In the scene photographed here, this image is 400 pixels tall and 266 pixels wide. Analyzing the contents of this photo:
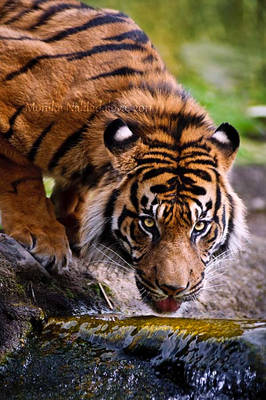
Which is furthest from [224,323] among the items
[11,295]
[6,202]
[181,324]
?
[6,202]

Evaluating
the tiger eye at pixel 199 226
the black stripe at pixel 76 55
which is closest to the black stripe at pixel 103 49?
the black stripe at pixel 76 55

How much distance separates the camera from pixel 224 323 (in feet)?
9.21

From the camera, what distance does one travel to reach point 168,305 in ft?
10.3

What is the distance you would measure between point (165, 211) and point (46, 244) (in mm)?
741

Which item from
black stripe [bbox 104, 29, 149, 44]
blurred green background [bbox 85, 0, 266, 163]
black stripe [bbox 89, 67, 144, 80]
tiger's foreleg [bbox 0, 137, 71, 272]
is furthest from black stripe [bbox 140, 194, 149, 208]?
blurred green background [bbox 85, 0, 266, 163]

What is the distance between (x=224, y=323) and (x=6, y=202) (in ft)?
4.69

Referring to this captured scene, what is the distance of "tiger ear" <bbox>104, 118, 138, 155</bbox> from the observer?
3207 millimetres

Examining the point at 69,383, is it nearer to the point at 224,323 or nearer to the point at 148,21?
the point at 224,323

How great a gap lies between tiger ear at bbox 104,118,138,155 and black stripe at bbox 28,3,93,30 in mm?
1110

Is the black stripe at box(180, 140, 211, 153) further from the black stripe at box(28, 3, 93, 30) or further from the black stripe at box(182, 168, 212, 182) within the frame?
the black stripe at box(28, 3, 93, 30)

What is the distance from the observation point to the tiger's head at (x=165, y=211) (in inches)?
121

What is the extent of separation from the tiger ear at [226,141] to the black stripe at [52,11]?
1297 mm

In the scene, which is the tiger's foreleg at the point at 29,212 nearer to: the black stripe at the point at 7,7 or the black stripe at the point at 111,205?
the black stripe at the point at 111,205

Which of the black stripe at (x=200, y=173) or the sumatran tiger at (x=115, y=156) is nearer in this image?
the sumatran tiger at (x=115, y=156)
